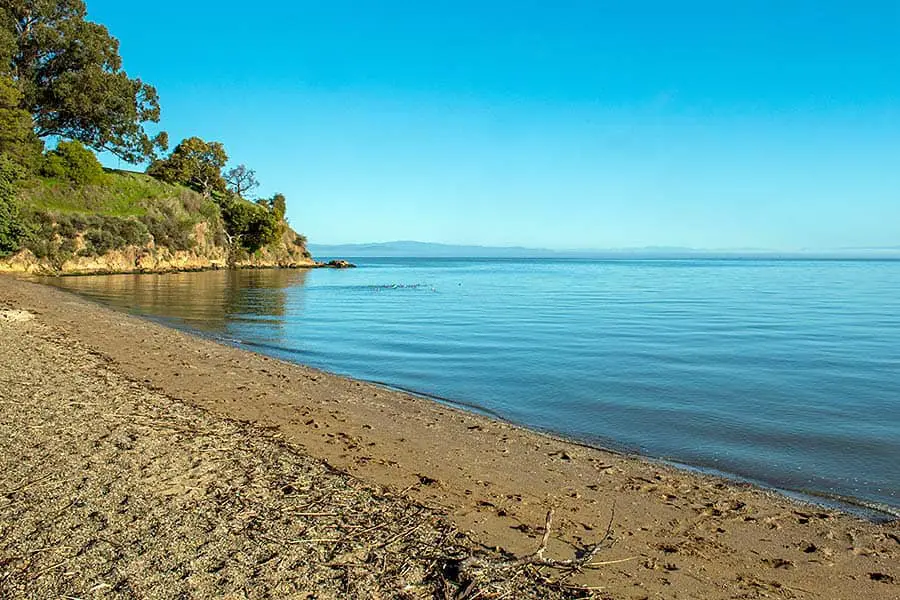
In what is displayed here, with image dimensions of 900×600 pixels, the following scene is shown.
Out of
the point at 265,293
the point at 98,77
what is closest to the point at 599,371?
the point at 265,293

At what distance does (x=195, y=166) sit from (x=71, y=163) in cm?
2219

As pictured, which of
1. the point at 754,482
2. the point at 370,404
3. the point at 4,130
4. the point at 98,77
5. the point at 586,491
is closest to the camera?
the point at 586,491

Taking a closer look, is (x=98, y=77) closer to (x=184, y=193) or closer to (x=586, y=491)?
(x=184, y=193)

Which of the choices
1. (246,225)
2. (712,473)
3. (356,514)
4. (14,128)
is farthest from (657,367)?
(246,225)

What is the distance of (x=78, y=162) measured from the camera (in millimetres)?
60750

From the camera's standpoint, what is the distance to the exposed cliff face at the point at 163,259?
165ft

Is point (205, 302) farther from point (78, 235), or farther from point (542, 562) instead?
point (542, 562)

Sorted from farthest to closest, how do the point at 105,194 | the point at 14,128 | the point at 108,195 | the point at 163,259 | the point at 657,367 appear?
the point at 163,259 → the point at 108,195 → the point at 105,194 → the point at 14,128 → the point at 657,367

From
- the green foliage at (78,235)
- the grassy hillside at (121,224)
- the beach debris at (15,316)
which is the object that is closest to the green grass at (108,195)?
the grassy hillside at (121,224)

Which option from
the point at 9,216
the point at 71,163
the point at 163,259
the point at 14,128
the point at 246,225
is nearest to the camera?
the point at 9,216

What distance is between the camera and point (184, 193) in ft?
248

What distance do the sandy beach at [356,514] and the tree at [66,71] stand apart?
2345 inches

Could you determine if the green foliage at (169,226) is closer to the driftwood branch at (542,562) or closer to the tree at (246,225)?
the tree at (246,225)

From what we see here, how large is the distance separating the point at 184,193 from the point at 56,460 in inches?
3015
